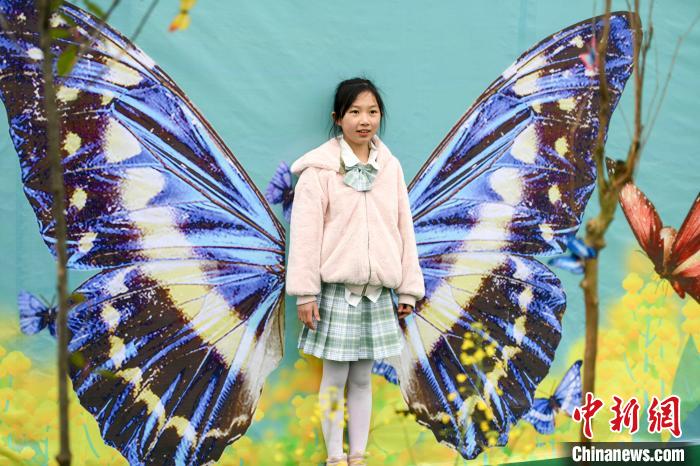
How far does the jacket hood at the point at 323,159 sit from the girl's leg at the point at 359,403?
596 millimetres

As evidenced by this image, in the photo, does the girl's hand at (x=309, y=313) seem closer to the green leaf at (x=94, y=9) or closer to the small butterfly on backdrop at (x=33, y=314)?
the small butterfly on backdrop at (x=33, y=314)

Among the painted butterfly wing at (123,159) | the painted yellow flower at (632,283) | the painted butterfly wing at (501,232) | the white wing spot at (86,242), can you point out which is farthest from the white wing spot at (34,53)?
the painted yellow flower at (632,283)

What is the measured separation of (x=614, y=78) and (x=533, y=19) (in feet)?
1.18

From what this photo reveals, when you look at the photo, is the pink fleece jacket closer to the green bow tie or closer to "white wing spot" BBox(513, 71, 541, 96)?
the green bow tie

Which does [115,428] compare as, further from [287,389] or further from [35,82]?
[35,82]

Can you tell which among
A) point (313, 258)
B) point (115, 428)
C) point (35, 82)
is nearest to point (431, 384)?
point (313, 258)

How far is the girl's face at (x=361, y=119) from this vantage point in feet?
7.50

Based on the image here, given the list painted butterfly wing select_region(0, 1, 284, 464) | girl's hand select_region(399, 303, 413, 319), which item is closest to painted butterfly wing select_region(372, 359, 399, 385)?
girl's hand select_region(399, 303, 413, 319)

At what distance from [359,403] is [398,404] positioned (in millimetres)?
189

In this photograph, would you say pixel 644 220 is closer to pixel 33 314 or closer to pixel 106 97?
pixel 106 97

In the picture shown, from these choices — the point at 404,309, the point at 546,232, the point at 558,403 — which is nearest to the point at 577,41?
the point at 546,232

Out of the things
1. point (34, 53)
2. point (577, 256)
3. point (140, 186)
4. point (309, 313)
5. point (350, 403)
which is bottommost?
point (350, 403)

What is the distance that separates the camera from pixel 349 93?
2.29m

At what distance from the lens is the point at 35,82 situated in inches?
81.5
